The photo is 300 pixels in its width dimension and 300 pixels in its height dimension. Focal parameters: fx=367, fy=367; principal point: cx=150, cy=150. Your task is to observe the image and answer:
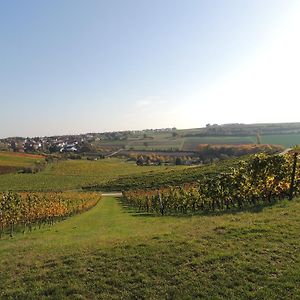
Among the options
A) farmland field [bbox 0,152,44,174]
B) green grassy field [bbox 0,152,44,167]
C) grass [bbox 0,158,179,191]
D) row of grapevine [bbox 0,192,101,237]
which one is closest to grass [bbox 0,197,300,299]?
row of grapevine [bbox 0,192,101,237]

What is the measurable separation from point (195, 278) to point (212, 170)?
56.0 meters

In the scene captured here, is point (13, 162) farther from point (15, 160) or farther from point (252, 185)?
point (252, 185)

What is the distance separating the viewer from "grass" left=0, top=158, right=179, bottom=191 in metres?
87.4

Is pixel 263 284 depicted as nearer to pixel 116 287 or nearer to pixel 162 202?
pixel 116 287

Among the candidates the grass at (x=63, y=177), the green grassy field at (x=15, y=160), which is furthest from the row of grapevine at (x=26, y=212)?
the green grassy field at (x=15, y=160)

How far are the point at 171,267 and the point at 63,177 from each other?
9646cm

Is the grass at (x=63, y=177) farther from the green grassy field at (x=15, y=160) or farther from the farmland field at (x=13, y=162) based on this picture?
the green grassy field at (x=15, y=160)

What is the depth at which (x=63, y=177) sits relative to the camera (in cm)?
10550

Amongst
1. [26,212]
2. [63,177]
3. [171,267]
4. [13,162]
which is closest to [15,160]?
[13,162]

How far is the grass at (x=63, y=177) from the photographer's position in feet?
287

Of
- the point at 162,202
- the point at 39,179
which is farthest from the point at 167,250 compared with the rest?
the point at 39,179

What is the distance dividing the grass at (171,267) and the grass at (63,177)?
70425 millimetres

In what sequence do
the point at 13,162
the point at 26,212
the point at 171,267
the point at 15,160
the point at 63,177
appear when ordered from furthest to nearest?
the point at 15,160 < the point at 13,162 < the point at 63,177 < the point at 26,212 < the point at 171,267

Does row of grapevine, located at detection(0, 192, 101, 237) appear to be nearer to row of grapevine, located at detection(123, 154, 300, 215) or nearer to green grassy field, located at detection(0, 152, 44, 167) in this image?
row of grapevine, located at detection(123, 154, 300, 215)
